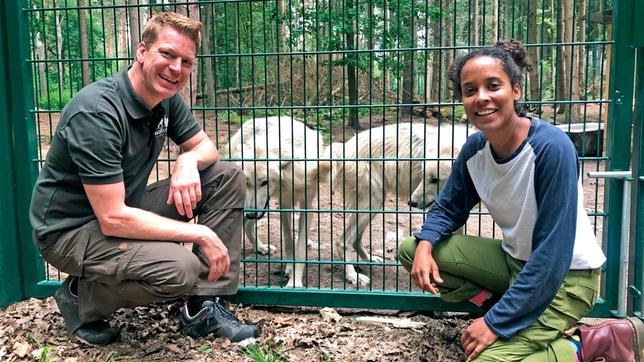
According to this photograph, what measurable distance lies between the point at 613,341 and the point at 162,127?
274 centimetres

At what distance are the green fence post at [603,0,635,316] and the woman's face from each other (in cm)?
116

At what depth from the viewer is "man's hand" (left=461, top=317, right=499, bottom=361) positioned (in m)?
2.75

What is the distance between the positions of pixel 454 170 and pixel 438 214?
27cm

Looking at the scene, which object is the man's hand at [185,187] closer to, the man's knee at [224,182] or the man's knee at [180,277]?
the man's knee at [224,182]

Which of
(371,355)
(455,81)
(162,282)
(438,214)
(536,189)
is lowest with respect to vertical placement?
(371,355)

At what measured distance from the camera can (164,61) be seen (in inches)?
126

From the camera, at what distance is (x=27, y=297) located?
431 centimetres

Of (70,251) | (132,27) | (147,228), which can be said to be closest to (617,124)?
(147,228)

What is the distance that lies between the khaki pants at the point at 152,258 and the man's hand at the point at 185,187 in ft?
0.59

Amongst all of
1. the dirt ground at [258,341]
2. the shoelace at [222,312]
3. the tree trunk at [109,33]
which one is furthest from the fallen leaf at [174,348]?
the tree trunk at [109,33]

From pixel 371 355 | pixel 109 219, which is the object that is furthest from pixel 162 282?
pixel 371 355

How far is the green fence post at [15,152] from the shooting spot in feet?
13.3

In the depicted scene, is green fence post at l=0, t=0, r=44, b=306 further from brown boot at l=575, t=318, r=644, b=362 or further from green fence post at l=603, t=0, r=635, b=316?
green fence post at l=603, t=0, r=635, b=316

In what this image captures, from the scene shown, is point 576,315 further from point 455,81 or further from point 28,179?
point 28,179
